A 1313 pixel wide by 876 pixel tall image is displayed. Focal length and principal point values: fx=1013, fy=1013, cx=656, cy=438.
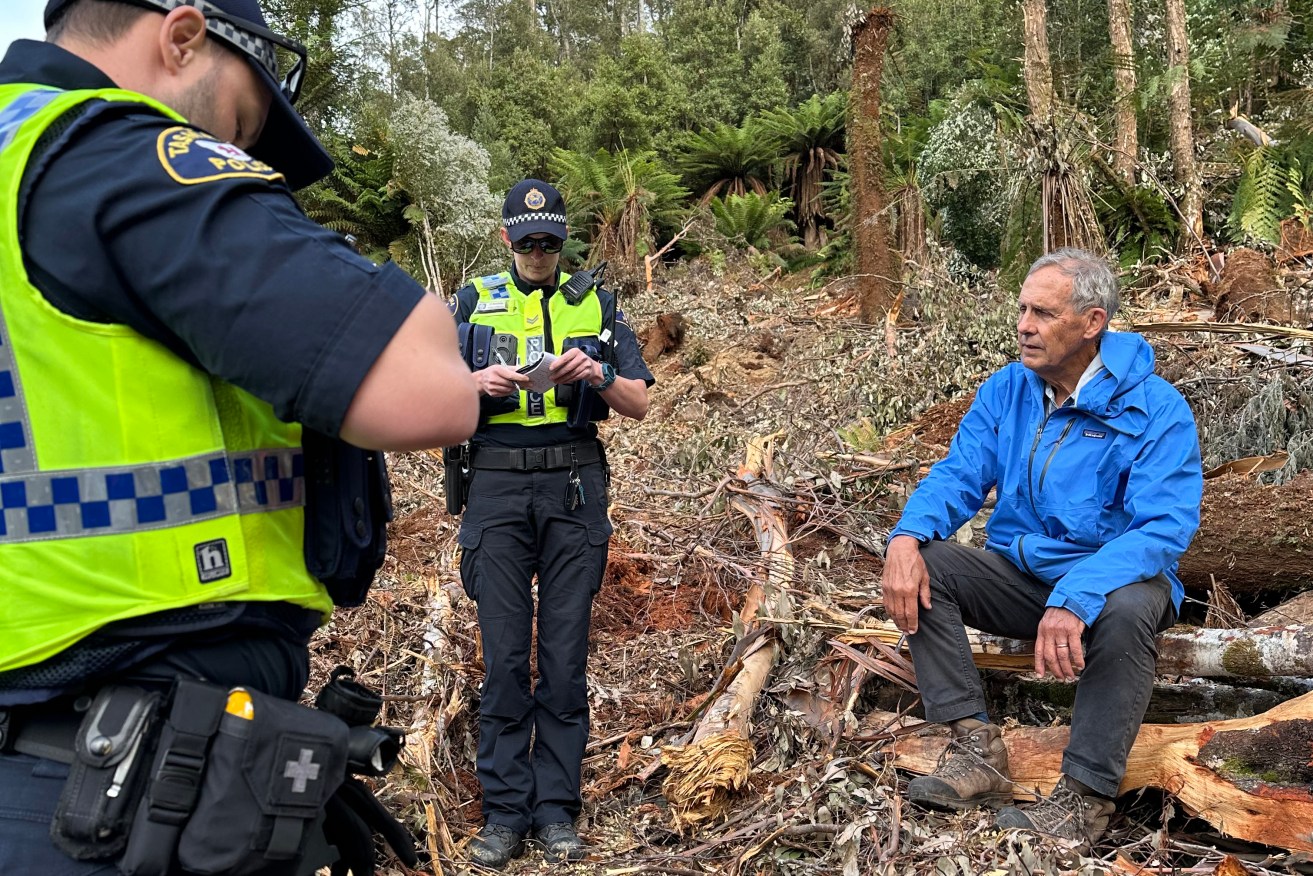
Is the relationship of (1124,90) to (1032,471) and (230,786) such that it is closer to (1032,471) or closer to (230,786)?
(1032,471)

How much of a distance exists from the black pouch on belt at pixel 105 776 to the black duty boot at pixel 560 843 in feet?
7.81

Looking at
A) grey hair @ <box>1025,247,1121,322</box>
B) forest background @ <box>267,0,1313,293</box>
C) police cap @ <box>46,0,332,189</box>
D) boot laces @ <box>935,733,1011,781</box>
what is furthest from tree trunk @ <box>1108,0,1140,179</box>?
police cap @ <box>46,0,332,189</box>

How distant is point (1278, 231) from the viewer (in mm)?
10070

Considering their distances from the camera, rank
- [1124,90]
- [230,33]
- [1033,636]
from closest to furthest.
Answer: [230,33] < [1033,636] < [1124,90]

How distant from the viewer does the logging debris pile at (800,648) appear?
9.95 feet

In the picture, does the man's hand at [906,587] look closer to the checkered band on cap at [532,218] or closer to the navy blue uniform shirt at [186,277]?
the checkered band on cap at [532,218]

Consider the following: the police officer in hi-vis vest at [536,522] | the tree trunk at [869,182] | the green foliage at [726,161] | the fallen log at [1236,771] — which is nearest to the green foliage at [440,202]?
the green foliage at [726,161]

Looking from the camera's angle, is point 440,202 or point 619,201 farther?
point 619,201

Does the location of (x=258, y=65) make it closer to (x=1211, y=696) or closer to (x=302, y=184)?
(x=302, y=184)

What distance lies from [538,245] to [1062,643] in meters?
2.29

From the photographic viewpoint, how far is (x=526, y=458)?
366 cm

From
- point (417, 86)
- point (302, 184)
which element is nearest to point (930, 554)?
point (302, 184)

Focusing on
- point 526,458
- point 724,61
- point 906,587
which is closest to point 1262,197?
point 906,587

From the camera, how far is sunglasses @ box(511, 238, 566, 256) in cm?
384
